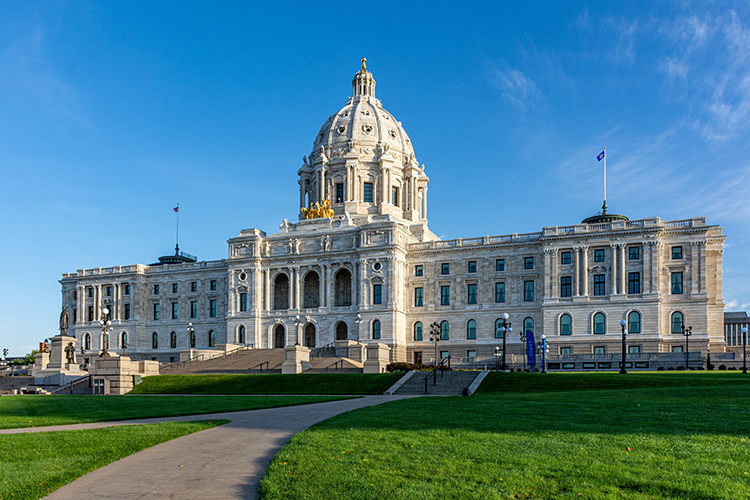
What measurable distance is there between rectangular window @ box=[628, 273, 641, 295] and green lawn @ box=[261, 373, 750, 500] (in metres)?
49.2

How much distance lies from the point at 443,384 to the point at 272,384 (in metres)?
11.9

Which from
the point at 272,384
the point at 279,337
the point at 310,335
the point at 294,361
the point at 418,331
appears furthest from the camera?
the point at 279,337

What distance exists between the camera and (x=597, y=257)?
68.8 m

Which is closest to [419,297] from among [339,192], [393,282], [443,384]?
[393,282]

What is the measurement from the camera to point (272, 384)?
4441cm

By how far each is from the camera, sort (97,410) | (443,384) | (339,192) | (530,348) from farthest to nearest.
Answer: (339,192), (530,348), (443,384), (97,410)

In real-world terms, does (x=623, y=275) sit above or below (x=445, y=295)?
above

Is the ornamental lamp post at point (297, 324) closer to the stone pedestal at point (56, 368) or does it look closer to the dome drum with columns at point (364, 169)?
the dome drum with columns at point (364, 169)

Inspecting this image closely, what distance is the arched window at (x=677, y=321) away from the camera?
6512cm

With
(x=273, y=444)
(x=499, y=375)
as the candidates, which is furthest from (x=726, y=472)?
(x=499, y=375)

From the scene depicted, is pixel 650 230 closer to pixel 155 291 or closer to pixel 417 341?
pixel 417 341

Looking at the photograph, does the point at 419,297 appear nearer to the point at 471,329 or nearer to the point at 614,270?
the point at 471,329

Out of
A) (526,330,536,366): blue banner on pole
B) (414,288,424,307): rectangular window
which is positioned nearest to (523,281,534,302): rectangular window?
(414,288,424,307): rectangular window

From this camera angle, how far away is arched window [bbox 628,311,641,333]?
66.0m
